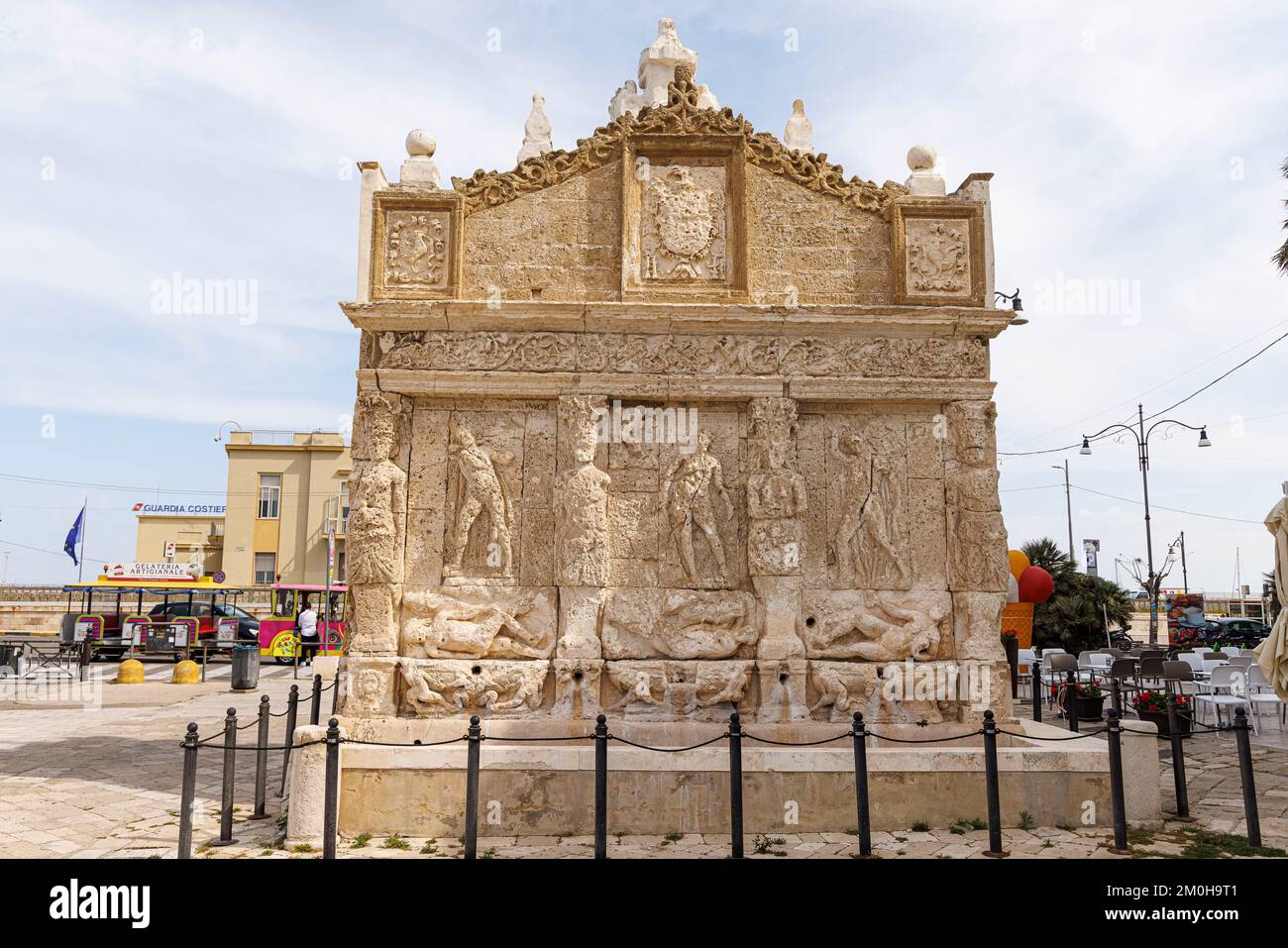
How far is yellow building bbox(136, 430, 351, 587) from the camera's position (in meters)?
37.9

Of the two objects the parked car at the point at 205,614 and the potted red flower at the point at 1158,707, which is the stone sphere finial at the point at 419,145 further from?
the parked car at the point at 205,614

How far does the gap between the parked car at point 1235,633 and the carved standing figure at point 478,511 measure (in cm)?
1855

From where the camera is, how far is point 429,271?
843 centimetres

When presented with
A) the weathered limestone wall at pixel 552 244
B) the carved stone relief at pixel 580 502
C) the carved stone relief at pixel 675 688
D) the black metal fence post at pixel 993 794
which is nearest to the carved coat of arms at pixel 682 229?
the weathered limestone wall at pixel 552 244

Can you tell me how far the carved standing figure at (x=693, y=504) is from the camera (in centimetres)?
816

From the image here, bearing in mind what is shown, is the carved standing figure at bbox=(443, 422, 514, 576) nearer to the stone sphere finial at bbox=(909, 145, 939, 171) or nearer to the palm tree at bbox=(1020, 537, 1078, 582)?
the stone sphere finial at bbox=(909, 145, 939, 171)

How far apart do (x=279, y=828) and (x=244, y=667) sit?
35.9ft

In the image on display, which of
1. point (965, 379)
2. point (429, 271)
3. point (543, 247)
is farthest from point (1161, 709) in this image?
point (429, 271)

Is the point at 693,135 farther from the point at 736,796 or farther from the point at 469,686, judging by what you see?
the point at 736,796

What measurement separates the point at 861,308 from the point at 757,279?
999mm

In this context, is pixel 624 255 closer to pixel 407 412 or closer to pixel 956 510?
pixel 407 412

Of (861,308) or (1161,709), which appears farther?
(1161,709)

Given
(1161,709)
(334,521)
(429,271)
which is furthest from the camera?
(334,521)

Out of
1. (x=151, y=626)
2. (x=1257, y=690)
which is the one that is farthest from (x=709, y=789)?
(x=151, y=626)
